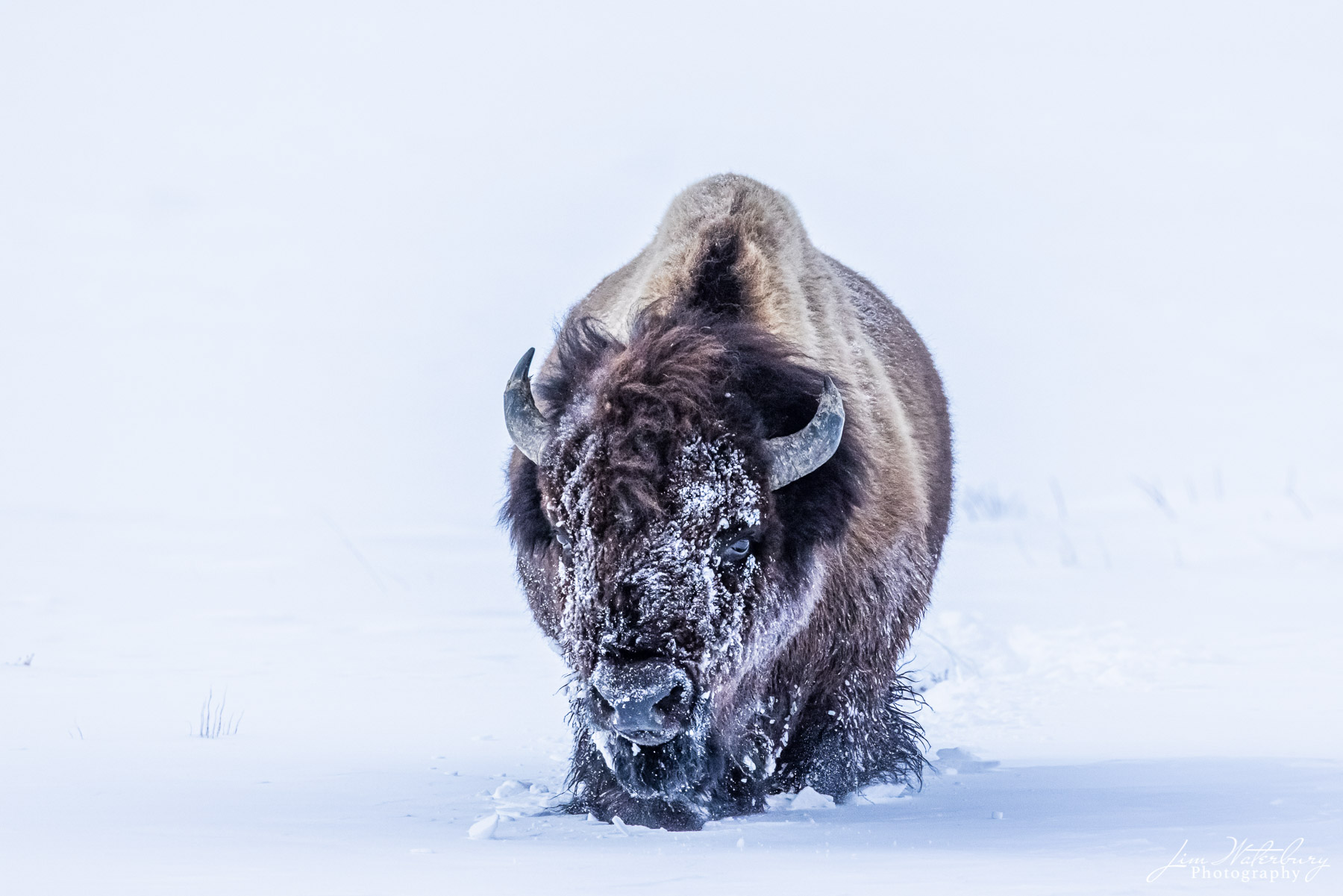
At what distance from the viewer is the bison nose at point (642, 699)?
3.51m

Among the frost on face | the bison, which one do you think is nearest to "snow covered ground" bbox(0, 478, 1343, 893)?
the bison

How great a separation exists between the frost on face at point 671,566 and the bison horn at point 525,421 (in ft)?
0.90

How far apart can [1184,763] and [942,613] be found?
3531 mm

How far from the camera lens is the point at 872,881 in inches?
124

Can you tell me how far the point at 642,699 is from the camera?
3.50 m

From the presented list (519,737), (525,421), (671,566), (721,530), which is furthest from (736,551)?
(519,737)

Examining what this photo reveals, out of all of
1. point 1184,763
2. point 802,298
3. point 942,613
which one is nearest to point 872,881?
point 1184,763

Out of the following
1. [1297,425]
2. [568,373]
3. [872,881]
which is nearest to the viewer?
[872,881]

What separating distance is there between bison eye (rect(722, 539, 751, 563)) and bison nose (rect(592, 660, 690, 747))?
1.34 ft

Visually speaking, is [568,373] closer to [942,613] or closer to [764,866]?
[764,866]

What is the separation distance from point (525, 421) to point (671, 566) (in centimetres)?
72

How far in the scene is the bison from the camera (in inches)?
146

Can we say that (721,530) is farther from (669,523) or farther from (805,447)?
(805,447)

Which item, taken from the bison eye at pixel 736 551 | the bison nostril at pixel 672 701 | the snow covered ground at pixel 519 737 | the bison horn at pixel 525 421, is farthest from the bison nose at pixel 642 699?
the bison horn at pixel 525 421
